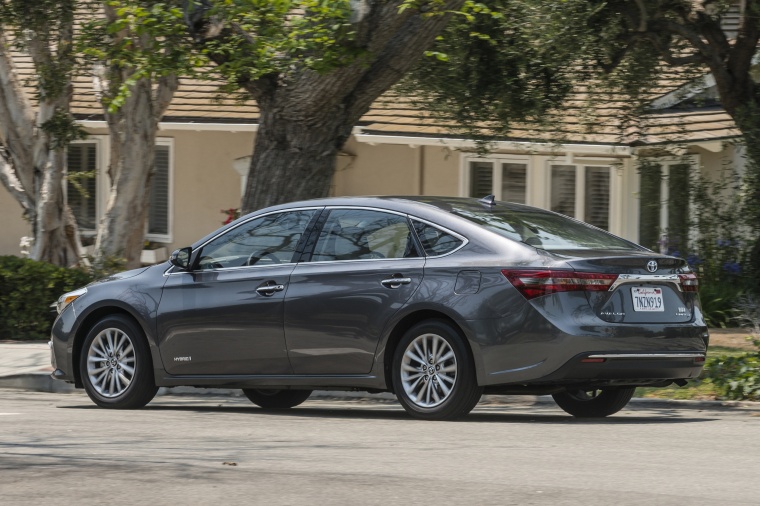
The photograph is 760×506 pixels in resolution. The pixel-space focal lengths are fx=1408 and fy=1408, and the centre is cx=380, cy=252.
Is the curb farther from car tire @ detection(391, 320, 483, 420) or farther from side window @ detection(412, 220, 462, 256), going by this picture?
side window @ detection(412, 220, 462, 256)

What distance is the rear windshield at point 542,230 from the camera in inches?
364

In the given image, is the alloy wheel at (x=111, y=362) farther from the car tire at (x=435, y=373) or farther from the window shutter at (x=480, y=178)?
the window shutter at (x=480, y=178)

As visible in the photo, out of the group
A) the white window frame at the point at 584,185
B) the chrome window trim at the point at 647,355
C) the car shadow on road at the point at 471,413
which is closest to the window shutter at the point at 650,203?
the white window frame at the point at 584,185

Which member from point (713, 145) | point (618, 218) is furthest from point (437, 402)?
point (618, 218)

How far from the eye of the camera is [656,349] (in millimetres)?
9055

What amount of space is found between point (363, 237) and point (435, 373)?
1.18 m

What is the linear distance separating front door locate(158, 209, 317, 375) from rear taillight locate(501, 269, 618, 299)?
186 centimetres

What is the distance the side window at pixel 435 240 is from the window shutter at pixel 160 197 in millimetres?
14636

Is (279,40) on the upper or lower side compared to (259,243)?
upper

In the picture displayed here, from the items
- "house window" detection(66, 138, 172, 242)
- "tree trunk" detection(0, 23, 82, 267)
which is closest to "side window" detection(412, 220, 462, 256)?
"tree trunk" detection(0, 23, 82, 267)

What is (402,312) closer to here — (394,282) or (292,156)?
(394,282)

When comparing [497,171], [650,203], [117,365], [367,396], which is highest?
[497,171]

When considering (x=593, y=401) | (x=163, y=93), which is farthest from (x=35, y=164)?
(x=593, y=401)

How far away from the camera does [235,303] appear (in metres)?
10.1
